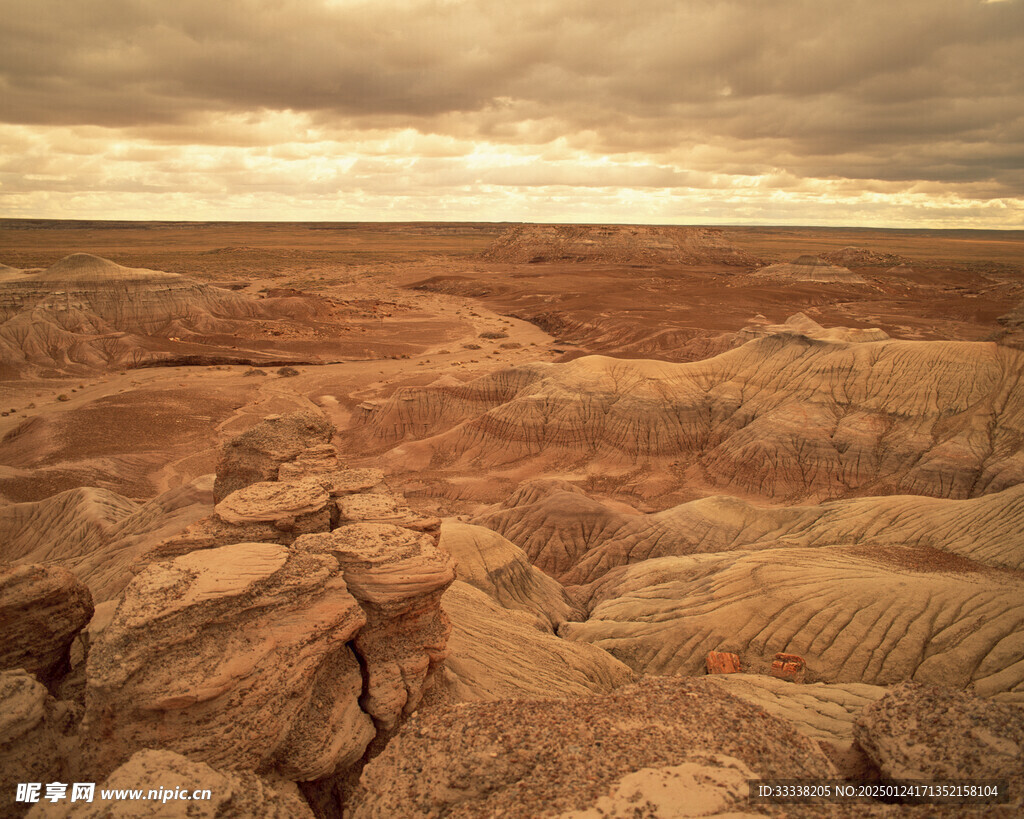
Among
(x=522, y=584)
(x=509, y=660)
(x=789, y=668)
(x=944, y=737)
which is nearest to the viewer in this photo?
(x=944, y=737)

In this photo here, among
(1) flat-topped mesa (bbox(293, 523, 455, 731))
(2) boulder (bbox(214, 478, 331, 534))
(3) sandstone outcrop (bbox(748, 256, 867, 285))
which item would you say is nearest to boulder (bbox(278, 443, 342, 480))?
(2) boulder (bbox(214, 478, 331, 534))

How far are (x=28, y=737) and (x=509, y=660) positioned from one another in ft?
23.7

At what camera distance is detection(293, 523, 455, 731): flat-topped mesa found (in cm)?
820

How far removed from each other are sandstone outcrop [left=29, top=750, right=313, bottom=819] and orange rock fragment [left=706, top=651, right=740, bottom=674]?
1002 cm

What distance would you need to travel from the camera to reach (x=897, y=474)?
2680 cm

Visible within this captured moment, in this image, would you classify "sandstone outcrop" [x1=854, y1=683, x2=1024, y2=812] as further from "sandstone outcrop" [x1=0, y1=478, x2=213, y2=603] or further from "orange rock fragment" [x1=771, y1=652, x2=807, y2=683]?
"sandstone outcrop" [x1=0, y1=478, x2=213, y2=603]

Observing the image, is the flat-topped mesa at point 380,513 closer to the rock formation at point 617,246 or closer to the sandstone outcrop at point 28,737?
the sandstone outcrop at point 28,737

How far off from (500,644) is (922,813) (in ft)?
24.7

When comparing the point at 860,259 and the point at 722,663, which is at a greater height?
the point at 860,259

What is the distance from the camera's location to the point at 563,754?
6.55 m

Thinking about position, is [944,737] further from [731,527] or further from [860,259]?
[860,259]

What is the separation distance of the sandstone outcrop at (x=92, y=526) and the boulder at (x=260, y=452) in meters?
3.61

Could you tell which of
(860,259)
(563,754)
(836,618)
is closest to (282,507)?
(563,754)

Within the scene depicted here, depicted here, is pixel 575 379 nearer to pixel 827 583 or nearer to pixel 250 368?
pixel 827 583
